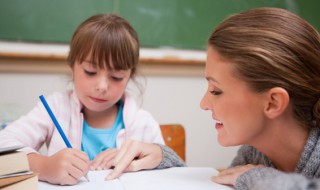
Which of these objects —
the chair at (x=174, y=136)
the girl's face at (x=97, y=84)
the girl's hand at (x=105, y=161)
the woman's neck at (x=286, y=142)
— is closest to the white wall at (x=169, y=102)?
the chair at (x=174, y=136)

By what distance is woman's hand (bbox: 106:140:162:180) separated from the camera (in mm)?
818

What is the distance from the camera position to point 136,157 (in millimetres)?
902

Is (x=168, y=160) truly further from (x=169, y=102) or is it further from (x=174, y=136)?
(x=169, y=102)

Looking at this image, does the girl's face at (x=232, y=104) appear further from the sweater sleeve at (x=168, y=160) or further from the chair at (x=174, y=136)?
the chair at (x=174, y=136)

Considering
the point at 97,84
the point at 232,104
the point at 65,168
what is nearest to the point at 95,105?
the point at 97,84

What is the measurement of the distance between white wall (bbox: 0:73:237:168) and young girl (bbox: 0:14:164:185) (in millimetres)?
647

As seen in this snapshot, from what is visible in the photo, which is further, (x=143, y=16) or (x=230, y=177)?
(x=143, y=16)

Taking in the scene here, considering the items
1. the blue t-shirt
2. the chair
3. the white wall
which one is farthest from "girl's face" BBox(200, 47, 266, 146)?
the white wall

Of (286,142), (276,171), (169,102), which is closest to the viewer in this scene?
(276,171)

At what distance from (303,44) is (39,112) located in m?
0.86

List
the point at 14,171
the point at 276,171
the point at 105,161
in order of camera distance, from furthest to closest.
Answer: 1. the point at 105,161
2. the point at 276,171
3. the point at 14,171

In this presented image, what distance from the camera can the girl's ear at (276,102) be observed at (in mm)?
702

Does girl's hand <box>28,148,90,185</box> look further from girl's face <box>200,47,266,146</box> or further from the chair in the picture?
the chair

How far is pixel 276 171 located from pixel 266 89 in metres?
0.17
